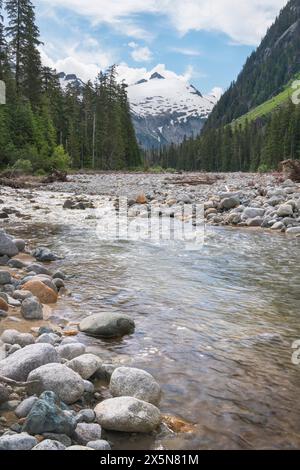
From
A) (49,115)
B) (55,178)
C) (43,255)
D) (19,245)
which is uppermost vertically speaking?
(49,115)

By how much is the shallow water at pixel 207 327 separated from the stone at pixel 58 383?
0.50 m

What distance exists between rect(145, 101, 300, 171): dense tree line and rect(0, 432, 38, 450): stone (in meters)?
61.2

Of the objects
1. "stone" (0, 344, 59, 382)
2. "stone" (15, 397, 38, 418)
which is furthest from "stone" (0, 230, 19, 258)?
"stone" (15, 397, 38, 418)

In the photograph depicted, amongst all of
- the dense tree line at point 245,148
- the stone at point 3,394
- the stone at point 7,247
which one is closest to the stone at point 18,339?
the stone at point 3,394

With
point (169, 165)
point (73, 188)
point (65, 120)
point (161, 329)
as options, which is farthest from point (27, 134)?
point (169, 165)

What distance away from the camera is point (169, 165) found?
14300 cm

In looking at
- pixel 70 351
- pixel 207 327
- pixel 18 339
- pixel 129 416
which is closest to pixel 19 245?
pixel 18 339

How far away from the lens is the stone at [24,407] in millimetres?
2985

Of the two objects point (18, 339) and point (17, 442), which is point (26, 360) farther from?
point (17, 442)

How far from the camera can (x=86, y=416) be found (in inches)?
120

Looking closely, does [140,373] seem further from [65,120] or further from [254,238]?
[65,120]

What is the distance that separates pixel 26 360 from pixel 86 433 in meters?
0.90

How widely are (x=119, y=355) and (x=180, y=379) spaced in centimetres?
70

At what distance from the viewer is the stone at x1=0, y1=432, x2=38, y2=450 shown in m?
2.50
